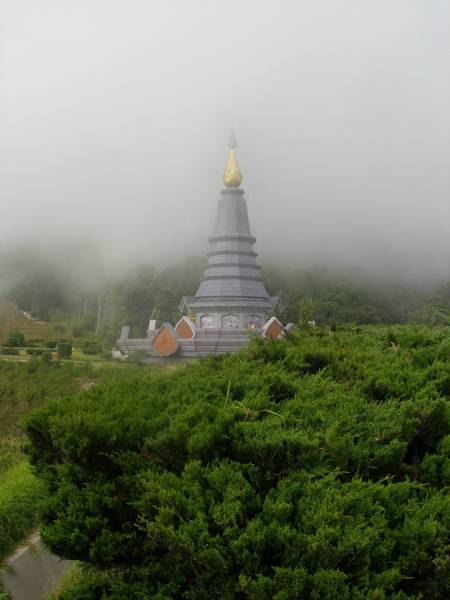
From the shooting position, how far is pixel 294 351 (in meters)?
4.35

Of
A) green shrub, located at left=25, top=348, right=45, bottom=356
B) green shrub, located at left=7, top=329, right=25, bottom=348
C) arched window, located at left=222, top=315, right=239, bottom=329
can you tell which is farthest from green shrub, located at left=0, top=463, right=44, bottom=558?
arched window, located at left=222, top=315, right=239, bottom=329

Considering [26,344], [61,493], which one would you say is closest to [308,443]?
[61,493]

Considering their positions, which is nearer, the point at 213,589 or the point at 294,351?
the point at 213,589

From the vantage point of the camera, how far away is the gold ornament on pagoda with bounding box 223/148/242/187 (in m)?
38.2

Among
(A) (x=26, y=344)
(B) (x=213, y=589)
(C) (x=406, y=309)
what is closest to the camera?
(B) (x=213, y=589)

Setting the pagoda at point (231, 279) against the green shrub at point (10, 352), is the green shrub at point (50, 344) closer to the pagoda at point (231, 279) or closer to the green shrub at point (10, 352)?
the green shrub at point (10, 352)

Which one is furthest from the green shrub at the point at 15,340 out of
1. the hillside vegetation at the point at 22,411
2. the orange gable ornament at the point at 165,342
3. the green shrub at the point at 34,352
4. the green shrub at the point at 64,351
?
the orange gable ornament at the point at 165,342

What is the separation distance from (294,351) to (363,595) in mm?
2122

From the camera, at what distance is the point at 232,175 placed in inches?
1502

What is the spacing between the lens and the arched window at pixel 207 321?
1374 inches

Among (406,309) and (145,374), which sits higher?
(145,374)

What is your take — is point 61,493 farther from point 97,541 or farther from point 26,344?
point 26,344

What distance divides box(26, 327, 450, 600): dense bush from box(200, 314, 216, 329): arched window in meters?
31.1

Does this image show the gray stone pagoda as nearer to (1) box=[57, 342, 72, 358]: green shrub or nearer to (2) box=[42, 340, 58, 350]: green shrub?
(2) box=[42, 340, 58, 350]: green shrub
